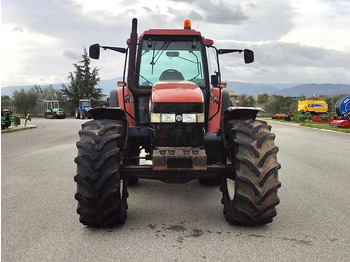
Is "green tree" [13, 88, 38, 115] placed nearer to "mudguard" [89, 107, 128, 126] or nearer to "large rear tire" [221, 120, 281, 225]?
"mudguard" [89, 107, 128, 126]

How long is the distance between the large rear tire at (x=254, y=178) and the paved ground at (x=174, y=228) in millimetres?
201

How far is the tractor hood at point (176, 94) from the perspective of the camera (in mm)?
4812

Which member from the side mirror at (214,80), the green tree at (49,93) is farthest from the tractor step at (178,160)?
the green tree at (49,93)

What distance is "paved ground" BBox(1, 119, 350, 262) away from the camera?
3934mm

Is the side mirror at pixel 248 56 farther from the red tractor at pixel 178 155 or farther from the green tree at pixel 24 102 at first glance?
the green tree at pixel 24 102

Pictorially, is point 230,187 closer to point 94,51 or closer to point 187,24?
point 187,24

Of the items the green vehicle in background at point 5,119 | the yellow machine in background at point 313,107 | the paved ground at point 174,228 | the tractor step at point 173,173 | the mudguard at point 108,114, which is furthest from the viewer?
the yellow machine in background at point 313,107

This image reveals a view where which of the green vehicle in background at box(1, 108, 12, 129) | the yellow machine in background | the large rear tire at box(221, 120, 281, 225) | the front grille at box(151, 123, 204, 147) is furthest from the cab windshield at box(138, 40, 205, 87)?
the yellow machine in background

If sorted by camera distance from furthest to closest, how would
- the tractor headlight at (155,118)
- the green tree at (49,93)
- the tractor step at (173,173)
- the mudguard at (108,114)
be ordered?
the green tree at (49,93) → the mudguard at (108,114) → the tractor headlight at (155,118) → the tractor step at (173,173)

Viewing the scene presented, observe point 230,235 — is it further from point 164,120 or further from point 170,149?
Answer: point 164,120

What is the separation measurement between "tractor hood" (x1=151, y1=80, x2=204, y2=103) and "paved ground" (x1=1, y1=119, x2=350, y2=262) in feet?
4.94

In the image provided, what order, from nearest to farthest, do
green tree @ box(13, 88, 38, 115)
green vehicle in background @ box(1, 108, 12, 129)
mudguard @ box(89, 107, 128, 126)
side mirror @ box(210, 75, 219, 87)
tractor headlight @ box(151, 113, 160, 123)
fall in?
tractor headlight @ box(151, 113, 160, 123)
mudguard @ box(89, 107, 128, 126)
side mirror @ box(210, 75, 219, 87)
green vehicle in background @ box(1, 108, 12, 129)
green tree @ box(13, 88, 38, 115)

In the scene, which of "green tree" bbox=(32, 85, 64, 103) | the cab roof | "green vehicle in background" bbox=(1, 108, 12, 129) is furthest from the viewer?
"green tree" bbox=(32, 85, 64, 103)

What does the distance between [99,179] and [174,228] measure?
1.06 metres
